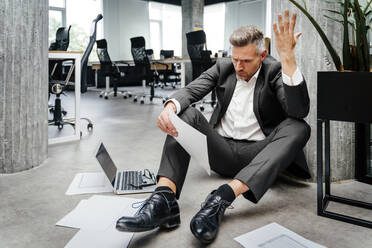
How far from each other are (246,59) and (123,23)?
9.29 m

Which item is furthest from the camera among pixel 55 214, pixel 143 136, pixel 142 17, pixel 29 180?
pixel 142 17

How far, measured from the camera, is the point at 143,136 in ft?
10.6

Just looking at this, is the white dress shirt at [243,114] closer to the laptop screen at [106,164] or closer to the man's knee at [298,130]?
the man's knee at [298,130]

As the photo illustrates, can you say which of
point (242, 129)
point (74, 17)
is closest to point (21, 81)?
point (242, 129)

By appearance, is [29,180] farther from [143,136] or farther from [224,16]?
[224,16]

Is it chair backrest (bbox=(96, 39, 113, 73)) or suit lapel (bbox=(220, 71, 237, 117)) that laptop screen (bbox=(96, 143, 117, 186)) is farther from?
chair backrest (bbox=(96, 39, 113, 73))

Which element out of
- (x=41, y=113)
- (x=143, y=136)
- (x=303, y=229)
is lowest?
(x=303, y=229)

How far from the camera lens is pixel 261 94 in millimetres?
1695

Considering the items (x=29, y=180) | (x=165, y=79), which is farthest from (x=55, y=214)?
(x=165, y=79)

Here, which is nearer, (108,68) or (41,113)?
(41,113)

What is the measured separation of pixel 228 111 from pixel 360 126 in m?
0.69

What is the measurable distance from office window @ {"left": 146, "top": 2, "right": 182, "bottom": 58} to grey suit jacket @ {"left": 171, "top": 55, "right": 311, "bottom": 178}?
9.55 metres

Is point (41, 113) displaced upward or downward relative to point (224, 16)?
downward

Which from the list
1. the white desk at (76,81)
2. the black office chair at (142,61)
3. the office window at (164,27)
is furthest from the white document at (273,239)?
the office window at (164,27)
